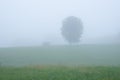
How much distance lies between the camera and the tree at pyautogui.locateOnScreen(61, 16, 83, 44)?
79.9m

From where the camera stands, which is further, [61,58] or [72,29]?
[72,29]

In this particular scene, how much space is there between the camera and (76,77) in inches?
727

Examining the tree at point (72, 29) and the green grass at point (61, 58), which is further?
the tree at point (72, 29)

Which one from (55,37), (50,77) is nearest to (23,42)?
(55,37)

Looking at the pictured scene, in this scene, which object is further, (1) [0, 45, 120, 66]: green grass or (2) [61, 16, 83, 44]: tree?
(2) [61, 16, 83, 44]: tree

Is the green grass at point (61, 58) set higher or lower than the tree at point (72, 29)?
lower

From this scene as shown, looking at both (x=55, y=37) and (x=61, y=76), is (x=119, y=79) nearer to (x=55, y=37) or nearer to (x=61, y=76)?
(x=61, y=76)

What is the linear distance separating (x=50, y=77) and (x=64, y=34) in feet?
209

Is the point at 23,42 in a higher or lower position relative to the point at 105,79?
higher

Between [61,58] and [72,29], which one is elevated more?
[72,29]

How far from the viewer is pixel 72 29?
81.4 meters

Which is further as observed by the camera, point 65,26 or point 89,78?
point 65,26

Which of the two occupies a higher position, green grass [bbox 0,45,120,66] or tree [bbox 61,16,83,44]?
tree [bbox 61,16,83,44]

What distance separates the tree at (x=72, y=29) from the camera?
79.9 m
